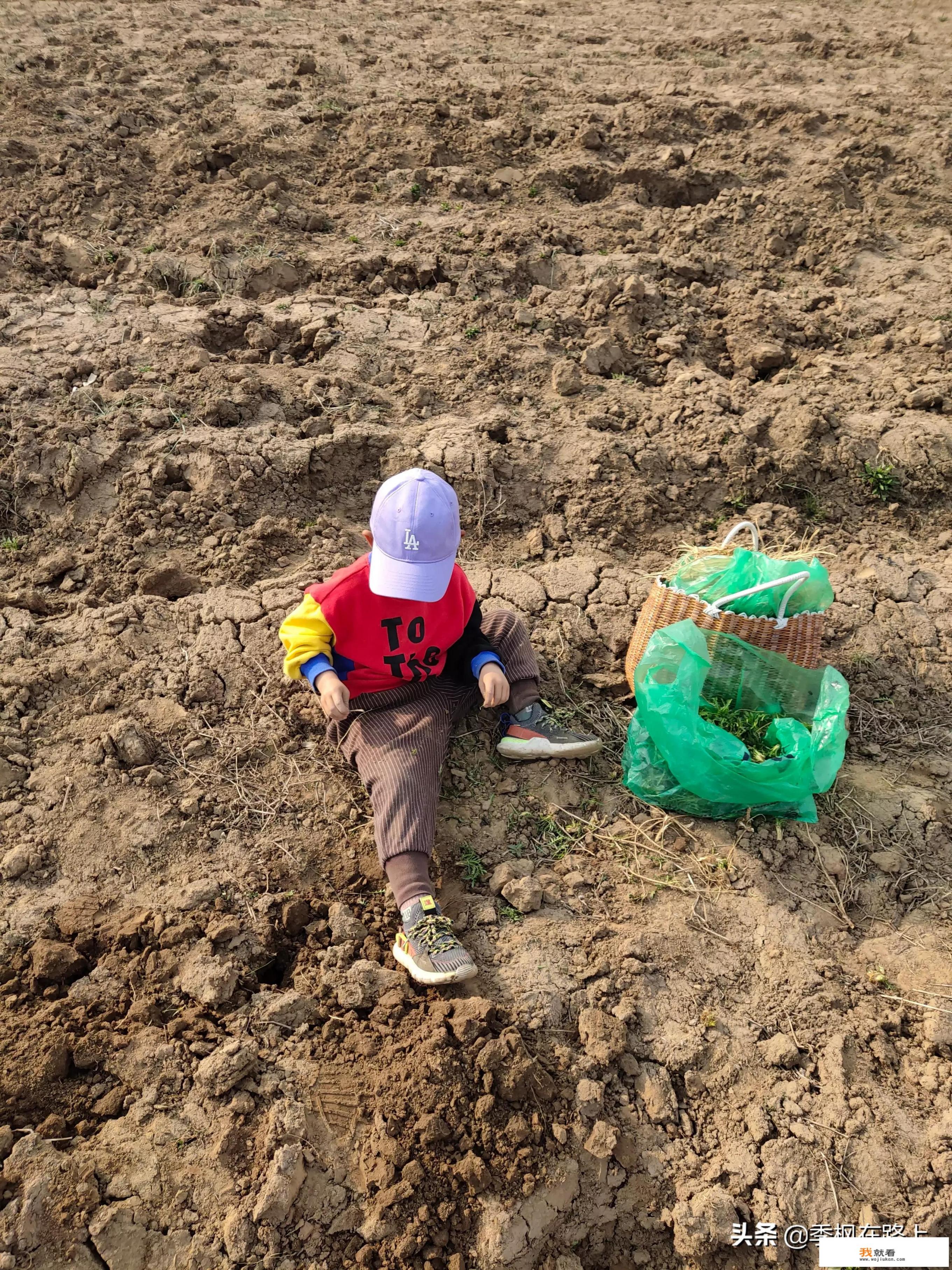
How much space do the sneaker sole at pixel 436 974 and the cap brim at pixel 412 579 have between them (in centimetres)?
103

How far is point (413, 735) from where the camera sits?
8.91ft

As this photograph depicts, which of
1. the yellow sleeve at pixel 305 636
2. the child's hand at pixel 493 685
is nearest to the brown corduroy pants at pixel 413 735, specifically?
the child's hand at pixel 493 685

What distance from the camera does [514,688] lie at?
2973 mm

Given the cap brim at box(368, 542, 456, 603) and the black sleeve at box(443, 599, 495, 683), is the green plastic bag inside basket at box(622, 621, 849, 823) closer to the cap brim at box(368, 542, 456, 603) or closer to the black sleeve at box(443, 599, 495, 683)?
the black sleeve at box(443, 599, 495, 683)

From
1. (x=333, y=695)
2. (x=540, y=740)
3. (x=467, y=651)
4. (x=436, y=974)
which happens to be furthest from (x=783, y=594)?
(x=436, y=974)

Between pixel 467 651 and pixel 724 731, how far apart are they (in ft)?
2.97

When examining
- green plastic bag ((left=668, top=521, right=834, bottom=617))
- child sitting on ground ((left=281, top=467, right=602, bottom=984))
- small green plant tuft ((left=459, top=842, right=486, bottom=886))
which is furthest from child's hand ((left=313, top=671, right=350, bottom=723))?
green plastic bag ((left=668, top=521, right=834, bottom=617))

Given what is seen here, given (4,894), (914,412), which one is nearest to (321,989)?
(4,894)

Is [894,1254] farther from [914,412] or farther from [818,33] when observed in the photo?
[818,33]

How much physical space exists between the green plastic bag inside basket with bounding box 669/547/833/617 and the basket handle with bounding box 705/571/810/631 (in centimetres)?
2

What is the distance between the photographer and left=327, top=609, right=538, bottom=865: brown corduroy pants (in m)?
2.53

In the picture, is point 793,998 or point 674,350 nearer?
point 793,998

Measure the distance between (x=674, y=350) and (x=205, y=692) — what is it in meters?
2.83

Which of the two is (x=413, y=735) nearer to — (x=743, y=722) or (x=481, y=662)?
(x=481, y=662)
